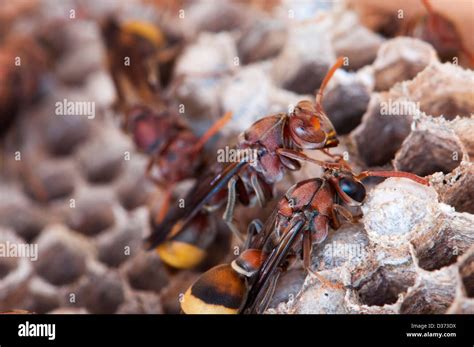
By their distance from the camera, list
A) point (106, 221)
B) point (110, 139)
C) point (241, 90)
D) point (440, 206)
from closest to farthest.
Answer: point (440, 206), point (241, 90), point (106, 221), point (110, 139)

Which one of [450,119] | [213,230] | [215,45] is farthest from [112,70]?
[450,119]

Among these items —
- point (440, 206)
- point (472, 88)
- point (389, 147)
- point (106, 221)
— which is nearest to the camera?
point (440, 206)

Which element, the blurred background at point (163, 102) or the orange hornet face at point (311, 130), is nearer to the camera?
the orange hornet face at point (311, 130)

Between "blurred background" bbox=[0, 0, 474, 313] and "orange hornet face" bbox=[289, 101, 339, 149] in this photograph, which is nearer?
"orange hornet face" bbox=[289, 101, 339, 149]

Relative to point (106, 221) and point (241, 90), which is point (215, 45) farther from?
point (106, 221)

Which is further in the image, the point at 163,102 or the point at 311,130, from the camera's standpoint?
the point at 163,102

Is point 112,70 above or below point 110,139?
above

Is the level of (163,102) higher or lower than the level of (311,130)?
lower

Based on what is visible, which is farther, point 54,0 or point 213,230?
point 54,0
